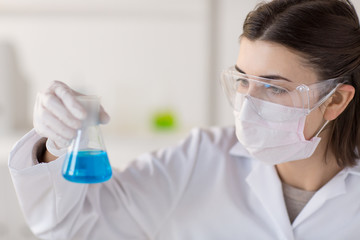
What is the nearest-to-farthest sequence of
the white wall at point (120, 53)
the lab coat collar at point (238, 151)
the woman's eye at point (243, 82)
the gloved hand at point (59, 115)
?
the gloved hand at point (59, 115), the woman's eye at point (243, 82), the lab coat collar at point (238, 151), the white wall at point (120, 53)

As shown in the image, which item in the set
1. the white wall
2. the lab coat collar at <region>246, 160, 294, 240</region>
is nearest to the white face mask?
the lab coat collar at <region>246, 160, 294, 240</region>

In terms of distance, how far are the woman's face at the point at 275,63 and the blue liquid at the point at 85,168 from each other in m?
0.54

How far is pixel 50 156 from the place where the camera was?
1347 mm

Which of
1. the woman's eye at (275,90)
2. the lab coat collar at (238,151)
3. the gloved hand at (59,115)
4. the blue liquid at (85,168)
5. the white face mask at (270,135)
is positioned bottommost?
the lab coat collar at (238,151)

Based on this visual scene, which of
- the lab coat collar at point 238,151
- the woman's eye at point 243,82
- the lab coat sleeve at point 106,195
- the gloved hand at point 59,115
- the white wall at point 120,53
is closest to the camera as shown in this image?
the gloved hand at point 59,115

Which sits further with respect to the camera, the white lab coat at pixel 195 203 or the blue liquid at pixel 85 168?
the white lab coat at pixel 195 203

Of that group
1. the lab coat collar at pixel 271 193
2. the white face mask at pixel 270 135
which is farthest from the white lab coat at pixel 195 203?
the white face mask at pixel 270 135

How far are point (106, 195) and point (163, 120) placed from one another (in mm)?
991

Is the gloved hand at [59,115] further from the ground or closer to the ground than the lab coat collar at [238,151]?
further from the ground

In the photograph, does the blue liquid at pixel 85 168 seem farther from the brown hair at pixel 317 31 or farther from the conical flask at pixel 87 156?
the brown hair at pixel 317 31

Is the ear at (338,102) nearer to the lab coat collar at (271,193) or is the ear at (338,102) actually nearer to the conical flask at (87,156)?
the lab coat collar at (271,193)

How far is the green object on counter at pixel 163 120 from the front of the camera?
261 centimetres

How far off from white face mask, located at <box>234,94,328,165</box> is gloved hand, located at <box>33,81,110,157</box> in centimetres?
47

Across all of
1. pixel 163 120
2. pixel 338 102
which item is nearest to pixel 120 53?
pixel 163 120
